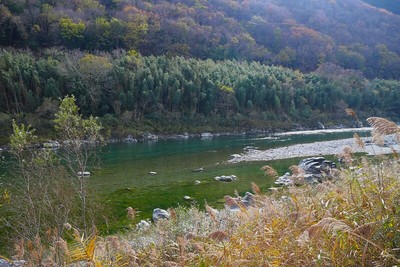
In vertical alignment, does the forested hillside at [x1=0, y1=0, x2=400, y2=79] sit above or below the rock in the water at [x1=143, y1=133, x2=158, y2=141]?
above

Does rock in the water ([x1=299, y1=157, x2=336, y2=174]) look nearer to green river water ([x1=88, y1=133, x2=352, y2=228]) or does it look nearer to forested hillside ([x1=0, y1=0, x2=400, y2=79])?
green river water ([x1=88, y1=133, x2=352, y2=228])

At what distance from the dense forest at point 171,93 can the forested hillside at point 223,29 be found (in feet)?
33.3

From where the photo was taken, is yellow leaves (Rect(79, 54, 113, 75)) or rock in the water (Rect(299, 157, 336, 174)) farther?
yellow leaves (Rect(79, 54, 113, 75))

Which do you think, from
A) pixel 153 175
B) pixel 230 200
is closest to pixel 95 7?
pixel 153 175

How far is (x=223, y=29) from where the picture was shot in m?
85.2

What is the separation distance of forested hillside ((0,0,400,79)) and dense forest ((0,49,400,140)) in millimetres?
10164

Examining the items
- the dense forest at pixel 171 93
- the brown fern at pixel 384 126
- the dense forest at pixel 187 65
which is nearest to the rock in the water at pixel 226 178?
the brown fern at pixel 384 126

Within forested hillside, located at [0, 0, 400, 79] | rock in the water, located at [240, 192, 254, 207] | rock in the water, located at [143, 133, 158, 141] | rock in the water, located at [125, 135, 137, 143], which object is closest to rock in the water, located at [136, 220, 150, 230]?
rock in the water, located at [240, 192, 254, 207]

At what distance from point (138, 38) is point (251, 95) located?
86.9ft

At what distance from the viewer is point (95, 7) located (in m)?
73.4

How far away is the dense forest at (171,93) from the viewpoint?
39156mm

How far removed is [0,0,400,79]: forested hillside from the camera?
6186 cm

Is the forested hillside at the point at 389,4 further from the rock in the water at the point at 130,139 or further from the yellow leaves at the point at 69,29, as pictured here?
the rock in the water at the point at 130,139

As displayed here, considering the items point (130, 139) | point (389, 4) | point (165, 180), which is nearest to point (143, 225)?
point (165, 180)
